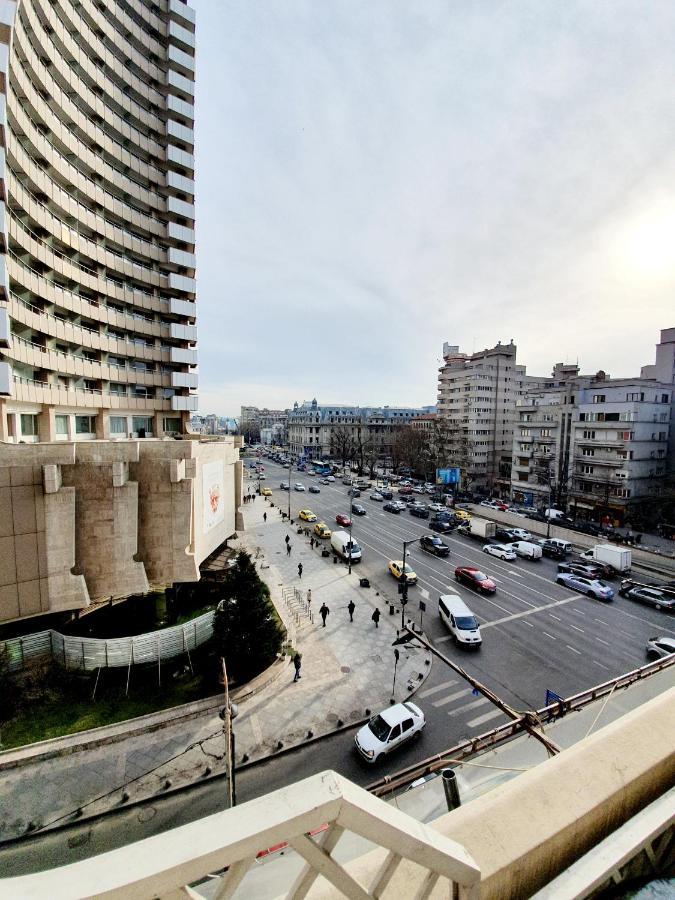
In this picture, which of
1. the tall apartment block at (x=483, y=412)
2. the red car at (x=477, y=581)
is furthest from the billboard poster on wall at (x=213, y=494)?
the tall apartment block at (x=483, y=412)

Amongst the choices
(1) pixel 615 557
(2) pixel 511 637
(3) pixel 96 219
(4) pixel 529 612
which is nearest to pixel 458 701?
(2) pixel 511 637

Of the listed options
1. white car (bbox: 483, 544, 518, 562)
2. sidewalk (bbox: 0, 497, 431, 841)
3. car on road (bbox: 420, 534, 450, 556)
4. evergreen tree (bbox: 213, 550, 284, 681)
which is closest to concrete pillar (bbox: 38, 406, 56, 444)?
evergreen tree (bbox: 213, 550, 284, 681)

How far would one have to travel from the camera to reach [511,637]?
776 inches

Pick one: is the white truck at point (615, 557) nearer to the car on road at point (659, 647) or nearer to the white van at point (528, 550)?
the white van at point (528, 550)

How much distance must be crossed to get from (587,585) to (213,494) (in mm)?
23184

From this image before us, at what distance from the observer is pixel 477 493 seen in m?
60.8

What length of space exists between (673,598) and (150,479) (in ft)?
95.8

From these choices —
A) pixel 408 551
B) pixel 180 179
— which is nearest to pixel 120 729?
pixel 408 551

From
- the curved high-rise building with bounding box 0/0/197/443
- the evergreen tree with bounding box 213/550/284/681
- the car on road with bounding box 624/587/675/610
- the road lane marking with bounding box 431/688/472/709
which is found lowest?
the road lane marking with bounding box 431/688/472/709

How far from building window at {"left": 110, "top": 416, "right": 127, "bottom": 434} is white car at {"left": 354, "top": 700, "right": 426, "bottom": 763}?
76.6 feet

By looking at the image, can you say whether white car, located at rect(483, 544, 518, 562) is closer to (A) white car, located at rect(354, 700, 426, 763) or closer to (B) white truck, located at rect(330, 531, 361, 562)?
(B) white truck, located at rect(330, 531, 361, 562)

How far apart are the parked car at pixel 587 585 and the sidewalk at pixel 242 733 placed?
42.7 feet

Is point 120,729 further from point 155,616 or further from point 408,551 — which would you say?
point 408,551

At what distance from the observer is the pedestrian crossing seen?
47.2 ft
